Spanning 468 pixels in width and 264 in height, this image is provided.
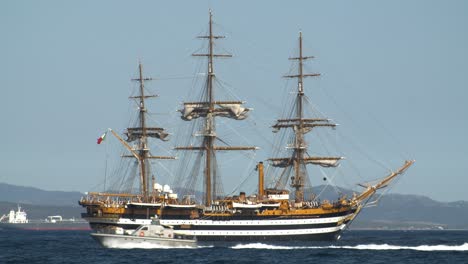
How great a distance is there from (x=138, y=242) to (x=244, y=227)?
2638cm

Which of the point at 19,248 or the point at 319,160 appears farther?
the point at 319,160

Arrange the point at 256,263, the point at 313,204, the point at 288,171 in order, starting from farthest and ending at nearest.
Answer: the point at 288,171 → the point at 313,204 → the point at 256,263

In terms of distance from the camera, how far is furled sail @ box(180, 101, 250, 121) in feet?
522

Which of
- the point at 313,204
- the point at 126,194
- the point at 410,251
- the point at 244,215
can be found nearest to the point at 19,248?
the point at 126,194

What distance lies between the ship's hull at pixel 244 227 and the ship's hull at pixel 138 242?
19878 mm

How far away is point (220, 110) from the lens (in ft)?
522

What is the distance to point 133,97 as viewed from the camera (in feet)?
532

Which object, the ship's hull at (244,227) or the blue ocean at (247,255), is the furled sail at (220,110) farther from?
the blue ocean at (247,255)

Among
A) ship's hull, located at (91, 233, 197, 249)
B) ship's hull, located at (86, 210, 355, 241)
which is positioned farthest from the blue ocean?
ship's hull, located at (86, 210, 355, 241)

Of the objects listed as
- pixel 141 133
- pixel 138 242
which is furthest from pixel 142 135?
pixel 138 242

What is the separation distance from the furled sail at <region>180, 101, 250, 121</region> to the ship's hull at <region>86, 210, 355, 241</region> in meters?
A: 19.0

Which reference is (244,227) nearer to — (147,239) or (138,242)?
(147,239)

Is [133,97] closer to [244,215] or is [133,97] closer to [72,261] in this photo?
[244,215]

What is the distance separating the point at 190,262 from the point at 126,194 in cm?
→ 5128
